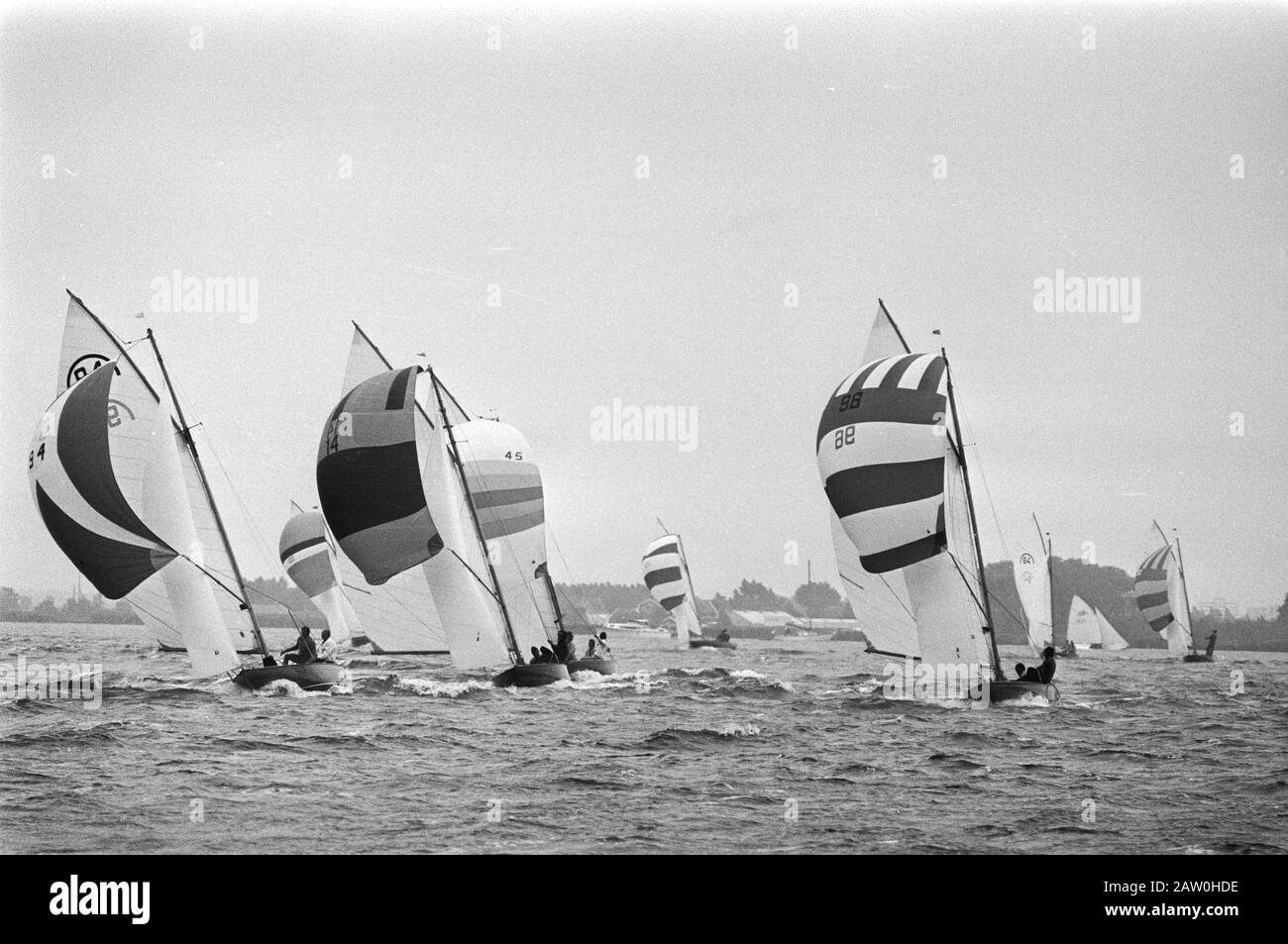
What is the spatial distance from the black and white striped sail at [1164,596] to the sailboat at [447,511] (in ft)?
113

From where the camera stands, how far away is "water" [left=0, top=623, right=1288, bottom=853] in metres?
11.4

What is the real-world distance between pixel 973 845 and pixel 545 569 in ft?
70.6

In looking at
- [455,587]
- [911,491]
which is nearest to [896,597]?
[911,491]

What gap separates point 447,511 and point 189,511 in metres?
6.83

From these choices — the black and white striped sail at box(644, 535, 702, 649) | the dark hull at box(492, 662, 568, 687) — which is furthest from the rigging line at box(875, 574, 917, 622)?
the black and white striped sail at box(644, 535, 702, 649)

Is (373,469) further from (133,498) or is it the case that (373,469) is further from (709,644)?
(709,644)

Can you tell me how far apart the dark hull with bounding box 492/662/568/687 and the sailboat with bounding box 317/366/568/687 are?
2 cm

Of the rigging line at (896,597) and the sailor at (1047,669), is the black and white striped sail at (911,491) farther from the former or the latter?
the sailor at (1047,669)

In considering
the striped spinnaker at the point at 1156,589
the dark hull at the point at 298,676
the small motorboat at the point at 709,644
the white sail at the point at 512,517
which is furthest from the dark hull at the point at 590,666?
the striped spinnaker at the point at 1156,589

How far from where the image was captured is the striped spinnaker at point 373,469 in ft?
78.4

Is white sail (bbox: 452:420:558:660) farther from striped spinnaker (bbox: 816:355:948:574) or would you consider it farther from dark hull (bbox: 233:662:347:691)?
striped spinnaker (bbox: 816:355:948:574)

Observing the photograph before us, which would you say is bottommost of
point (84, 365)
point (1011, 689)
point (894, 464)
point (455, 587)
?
point (1011, 689)

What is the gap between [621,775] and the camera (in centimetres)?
1489
